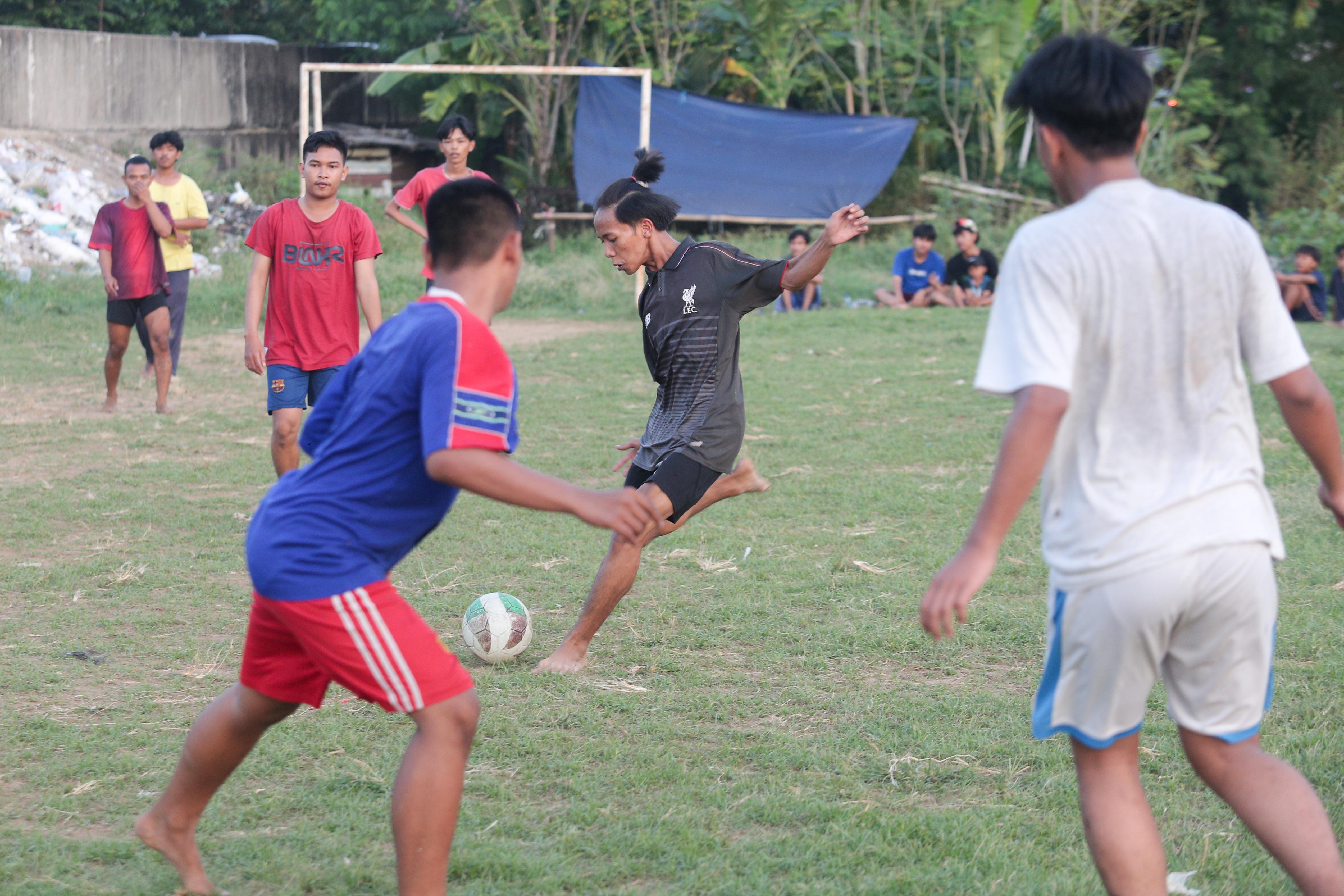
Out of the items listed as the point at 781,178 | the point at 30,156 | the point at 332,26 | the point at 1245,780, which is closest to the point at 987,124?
the point at 781,178

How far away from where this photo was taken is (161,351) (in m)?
10.5

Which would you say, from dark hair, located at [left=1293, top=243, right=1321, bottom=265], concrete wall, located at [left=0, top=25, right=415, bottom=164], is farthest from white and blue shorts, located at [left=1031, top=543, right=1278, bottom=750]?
concrete wall, located at [left=0, top=25, right=415, bottom=164]

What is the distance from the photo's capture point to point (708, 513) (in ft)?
24.8

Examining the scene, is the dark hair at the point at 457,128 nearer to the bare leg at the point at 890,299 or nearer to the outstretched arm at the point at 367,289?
the outstretched arm at the point at 367,289

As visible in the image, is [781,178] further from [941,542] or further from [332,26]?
[941,542]

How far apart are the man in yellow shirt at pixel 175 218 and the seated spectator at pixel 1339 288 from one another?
42.7 feet

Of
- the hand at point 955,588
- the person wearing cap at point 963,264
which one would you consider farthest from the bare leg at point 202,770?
the person wearing cap at point 963,264

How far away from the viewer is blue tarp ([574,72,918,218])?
802 inches

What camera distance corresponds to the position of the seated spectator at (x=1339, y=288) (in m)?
15.5

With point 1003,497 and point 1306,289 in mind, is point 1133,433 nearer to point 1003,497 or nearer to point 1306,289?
point 1003,497

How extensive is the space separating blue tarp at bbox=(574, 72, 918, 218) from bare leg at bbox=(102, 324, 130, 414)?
416 inches

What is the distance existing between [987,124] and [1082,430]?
22135 mm

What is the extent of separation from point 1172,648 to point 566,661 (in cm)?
292

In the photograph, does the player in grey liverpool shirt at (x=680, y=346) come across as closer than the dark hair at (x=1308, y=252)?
Yes
